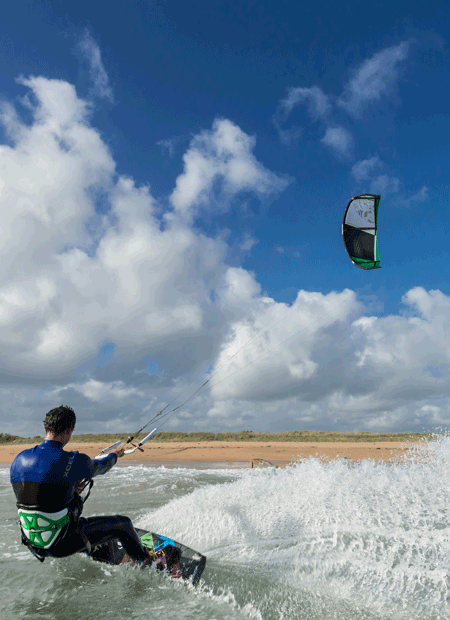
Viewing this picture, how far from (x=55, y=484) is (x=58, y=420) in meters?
0.61

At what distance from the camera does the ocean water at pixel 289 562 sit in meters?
4.13

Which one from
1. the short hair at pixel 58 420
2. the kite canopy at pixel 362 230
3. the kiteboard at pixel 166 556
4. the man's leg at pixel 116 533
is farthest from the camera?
the kite canopy at pixel 362 230

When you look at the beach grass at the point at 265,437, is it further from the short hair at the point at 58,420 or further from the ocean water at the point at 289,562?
the short hair at the point at 58,420

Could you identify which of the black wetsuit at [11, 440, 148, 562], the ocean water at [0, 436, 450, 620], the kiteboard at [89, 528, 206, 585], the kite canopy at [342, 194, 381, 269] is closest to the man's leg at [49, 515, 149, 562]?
the black wetsuit at [11, 440, 148, 562]

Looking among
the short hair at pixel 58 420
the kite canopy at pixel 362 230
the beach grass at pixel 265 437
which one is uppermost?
the kite canopy at pixel 362 230

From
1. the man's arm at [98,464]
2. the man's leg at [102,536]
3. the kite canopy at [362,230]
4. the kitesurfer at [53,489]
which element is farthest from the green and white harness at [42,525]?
the kite canopy at [362,230]

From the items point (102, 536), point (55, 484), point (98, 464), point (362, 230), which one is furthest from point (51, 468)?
point (362, 230)

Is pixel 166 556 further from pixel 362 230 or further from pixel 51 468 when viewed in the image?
pixel 362 230

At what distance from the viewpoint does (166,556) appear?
487 centimetres

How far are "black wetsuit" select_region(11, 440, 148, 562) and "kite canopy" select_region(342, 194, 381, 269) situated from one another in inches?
293

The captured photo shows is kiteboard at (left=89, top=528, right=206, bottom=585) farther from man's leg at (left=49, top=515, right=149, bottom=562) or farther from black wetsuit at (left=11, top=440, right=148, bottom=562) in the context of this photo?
black wetsuit at (left=11, top=440, right=148, bottom=562)

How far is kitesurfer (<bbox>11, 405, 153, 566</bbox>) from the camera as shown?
3906 millimetres

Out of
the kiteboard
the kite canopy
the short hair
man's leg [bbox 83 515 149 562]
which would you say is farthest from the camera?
the kite canopy

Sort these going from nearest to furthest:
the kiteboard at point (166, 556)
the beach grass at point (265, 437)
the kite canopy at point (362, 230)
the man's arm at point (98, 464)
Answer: the man's arm at point (98, 464), the kiteboard at point (166, 556), the kite canopy at point (362, 230), the beach grass at point (265, 437)
